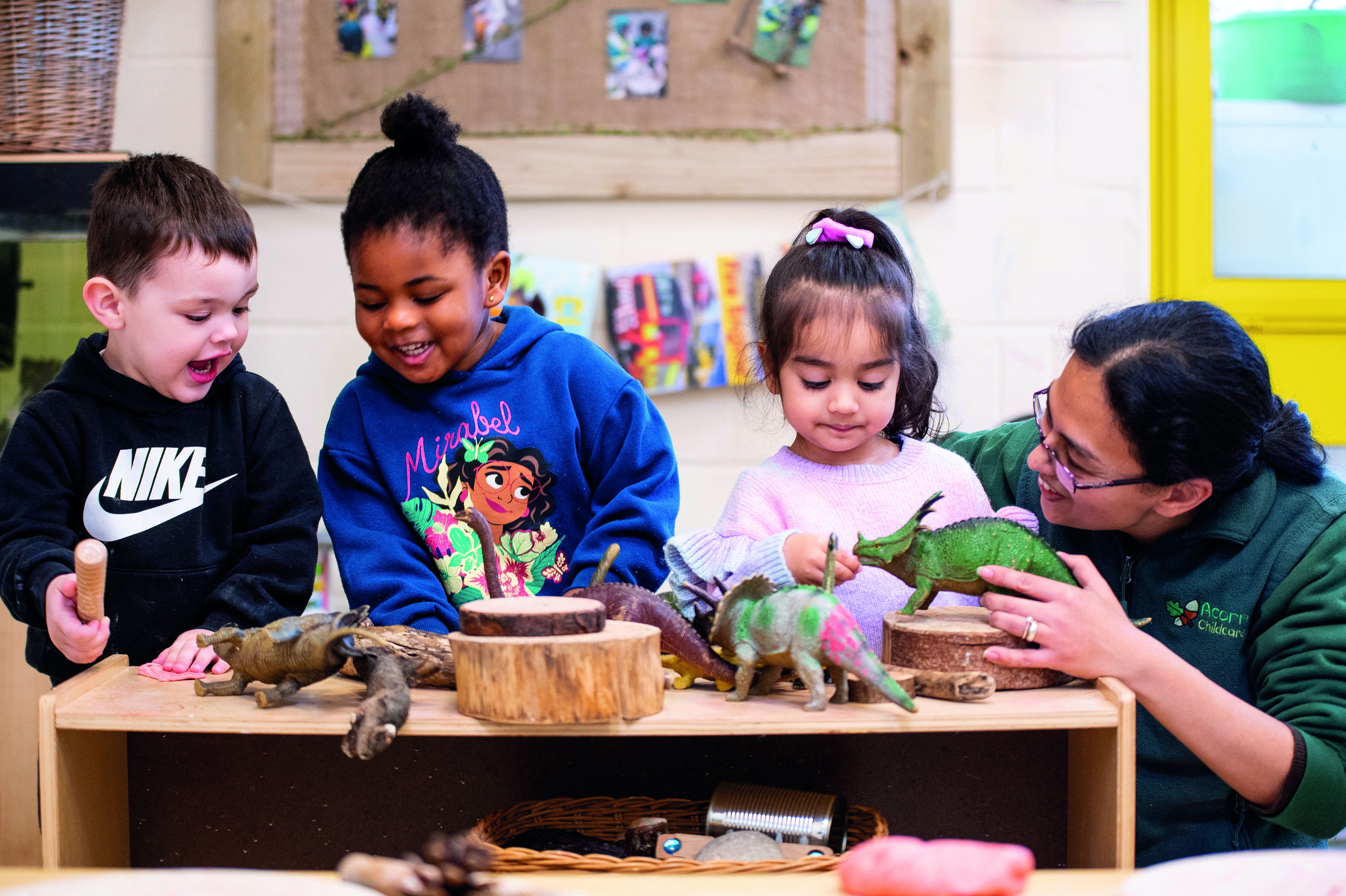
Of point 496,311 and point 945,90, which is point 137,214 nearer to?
point 496,311

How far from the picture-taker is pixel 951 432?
1.65m

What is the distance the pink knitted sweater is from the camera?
133cm

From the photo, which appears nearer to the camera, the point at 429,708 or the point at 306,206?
the point at 429,708

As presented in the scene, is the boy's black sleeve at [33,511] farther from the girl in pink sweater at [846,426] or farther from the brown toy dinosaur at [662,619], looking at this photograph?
the girl in pink sweater at [846,426]

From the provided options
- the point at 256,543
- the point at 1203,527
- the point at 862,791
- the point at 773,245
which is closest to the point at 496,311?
the point at 256,543

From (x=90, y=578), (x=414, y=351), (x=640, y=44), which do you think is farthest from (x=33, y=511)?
(x=640, y=44)

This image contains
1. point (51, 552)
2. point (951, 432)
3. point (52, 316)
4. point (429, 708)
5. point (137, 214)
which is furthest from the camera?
point (52, 316)

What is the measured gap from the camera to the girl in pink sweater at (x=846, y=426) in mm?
1265

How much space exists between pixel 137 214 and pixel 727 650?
0.87 meters

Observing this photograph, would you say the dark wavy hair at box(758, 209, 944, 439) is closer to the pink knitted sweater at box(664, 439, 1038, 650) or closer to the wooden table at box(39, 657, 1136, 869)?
the pink knitted sweater at box(664, 439, 1038, 650)

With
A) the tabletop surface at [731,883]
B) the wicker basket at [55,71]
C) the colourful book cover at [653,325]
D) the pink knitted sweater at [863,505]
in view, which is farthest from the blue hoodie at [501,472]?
the wicker basket at [55,71]

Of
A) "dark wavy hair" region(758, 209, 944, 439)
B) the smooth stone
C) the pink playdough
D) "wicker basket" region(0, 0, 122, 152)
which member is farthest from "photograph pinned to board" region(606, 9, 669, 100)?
the smooth stone

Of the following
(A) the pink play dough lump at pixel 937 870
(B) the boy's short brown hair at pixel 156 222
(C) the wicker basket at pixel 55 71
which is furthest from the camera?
(C) the wicker basket at pixel 55 71

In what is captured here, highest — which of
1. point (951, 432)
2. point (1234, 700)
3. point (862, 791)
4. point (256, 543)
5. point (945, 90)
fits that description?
point (945, 90)
